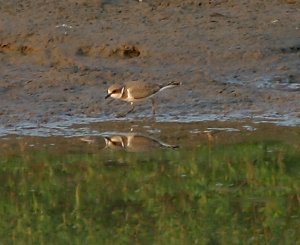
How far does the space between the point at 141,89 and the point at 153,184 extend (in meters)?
2.33

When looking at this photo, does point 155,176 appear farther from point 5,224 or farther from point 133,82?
point 133,82

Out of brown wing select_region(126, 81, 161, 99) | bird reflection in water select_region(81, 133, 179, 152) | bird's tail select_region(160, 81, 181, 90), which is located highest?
brown wing select_region(126, 81, 161, 99)

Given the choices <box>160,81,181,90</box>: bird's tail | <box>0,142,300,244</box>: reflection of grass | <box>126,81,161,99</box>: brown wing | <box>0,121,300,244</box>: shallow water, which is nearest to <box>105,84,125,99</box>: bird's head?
<box>126,81,161,99</box>: brown wing

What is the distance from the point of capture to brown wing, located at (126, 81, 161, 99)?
1188 centimetres

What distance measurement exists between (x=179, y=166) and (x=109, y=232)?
1.82 m

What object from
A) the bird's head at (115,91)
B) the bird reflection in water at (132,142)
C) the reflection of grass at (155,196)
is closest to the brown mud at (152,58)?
the bird's head at (115,91)

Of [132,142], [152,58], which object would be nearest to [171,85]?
→ [152,58]

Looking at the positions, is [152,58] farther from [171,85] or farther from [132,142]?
[132,142]

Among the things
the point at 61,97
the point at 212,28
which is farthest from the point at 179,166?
the point at 212,28

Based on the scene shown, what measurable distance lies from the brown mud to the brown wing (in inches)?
10.7

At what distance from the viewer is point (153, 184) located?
9789 mm

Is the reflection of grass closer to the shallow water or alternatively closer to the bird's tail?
the shallow water

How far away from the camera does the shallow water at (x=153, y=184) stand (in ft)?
28.3

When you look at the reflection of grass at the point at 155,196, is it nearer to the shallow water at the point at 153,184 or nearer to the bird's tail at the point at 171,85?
the shallow water at the point at 153,184
